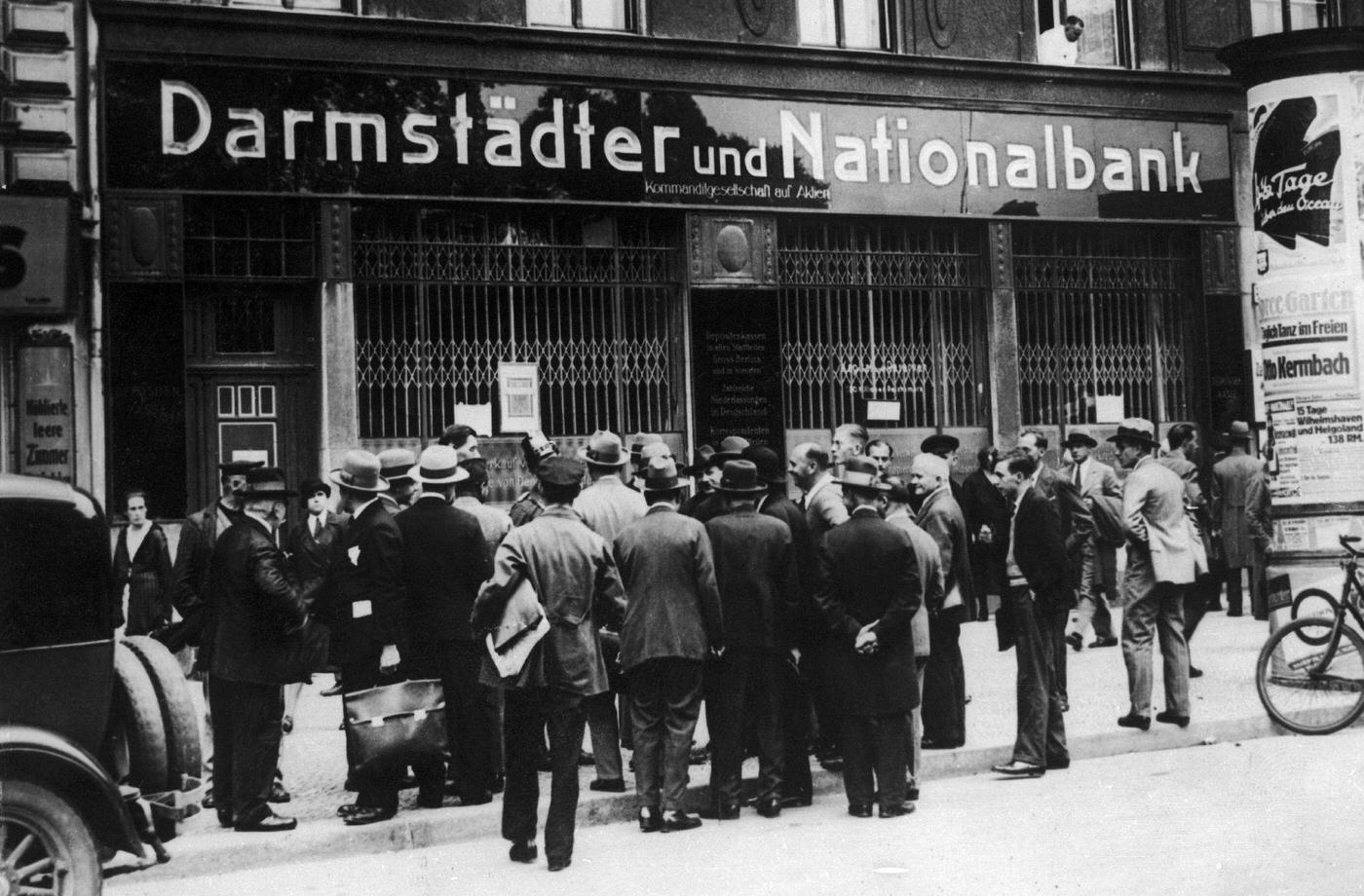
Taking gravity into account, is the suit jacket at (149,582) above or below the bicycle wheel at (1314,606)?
above

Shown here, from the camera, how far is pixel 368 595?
8.42 meters

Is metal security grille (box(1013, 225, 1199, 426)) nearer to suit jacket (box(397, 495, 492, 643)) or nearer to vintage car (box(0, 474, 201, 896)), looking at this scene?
suit jacket (box(397, 495, 492, 643))

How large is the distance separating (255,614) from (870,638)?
3379 millimetres

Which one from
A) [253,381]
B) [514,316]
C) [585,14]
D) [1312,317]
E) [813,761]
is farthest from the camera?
[585,14]

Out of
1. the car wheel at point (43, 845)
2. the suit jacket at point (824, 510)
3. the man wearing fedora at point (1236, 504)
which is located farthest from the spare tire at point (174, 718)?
the man wearing fedora at point (1236, 504)

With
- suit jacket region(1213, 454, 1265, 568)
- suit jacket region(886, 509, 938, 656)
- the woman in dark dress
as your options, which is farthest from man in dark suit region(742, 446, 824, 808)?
suit jacket region(1213, 454, 1265, 568)

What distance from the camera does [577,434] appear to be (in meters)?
15.0

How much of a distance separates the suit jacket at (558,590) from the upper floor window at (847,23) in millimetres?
9642

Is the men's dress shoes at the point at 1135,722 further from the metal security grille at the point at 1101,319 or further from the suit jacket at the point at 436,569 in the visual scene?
the metal security grille at the point at 1101,319

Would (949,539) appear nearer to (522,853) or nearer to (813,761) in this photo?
(813,761)

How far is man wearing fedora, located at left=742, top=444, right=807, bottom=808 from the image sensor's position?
8711mm

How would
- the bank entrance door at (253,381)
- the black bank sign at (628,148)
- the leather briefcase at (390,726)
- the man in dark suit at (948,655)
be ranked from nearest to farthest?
the leather briefcase at (390,726) → the man in dark suit at (948,655) → the black bank sign at (628,148) → the bank entrance door at (253,381)

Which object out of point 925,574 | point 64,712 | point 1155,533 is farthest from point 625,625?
point 1155,533

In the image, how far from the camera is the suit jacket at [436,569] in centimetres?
856
